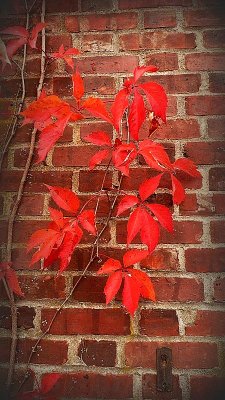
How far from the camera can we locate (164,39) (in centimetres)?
120

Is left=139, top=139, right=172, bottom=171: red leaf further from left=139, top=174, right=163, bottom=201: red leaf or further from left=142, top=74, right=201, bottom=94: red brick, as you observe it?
left=142, top=74, right=201, bottom=94: red brick

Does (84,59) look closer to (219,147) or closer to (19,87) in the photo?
(19,87)

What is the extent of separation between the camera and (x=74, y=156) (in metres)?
1.18

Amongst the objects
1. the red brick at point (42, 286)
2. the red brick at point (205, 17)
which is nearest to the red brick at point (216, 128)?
the red brick at point (205, 17)

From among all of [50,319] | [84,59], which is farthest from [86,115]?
[50,319]

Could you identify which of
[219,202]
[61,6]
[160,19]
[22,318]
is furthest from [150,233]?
[61,6]

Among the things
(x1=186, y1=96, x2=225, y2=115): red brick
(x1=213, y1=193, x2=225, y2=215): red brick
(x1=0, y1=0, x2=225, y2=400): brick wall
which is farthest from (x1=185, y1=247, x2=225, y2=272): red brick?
(x1=186, y1=96, x2=225, y2=115): red brick

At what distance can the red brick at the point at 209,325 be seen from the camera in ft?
3.54

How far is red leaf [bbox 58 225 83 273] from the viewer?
1021 mm

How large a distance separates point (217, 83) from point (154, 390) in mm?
936

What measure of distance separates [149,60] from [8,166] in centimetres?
57

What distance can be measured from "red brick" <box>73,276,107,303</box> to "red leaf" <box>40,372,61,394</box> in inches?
8.9

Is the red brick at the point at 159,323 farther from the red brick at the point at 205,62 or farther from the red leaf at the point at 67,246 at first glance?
the red brick at the point at 205,62

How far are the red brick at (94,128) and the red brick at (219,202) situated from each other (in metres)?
0.38
